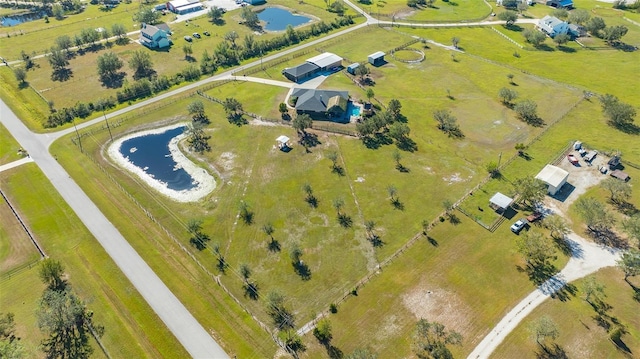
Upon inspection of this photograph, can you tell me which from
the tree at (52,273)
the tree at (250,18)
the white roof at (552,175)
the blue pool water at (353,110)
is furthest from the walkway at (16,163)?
the white roof at (552,175)

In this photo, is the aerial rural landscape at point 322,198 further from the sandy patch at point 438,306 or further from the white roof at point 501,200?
→ the white roof at point 501,200

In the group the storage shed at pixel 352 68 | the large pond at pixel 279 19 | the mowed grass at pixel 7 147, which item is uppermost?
the large pond at pixel 279 19

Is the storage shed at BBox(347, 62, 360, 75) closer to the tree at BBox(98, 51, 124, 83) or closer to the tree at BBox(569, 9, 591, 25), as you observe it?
the tree at BBox(98, 51, 124, 83)

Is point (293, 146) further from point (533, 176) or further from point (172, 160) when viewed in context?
point (533, 176)

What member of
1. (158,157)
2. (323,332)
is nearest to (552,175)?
(323,332)

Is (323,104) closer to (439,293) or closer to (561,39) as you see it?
(439,293)
